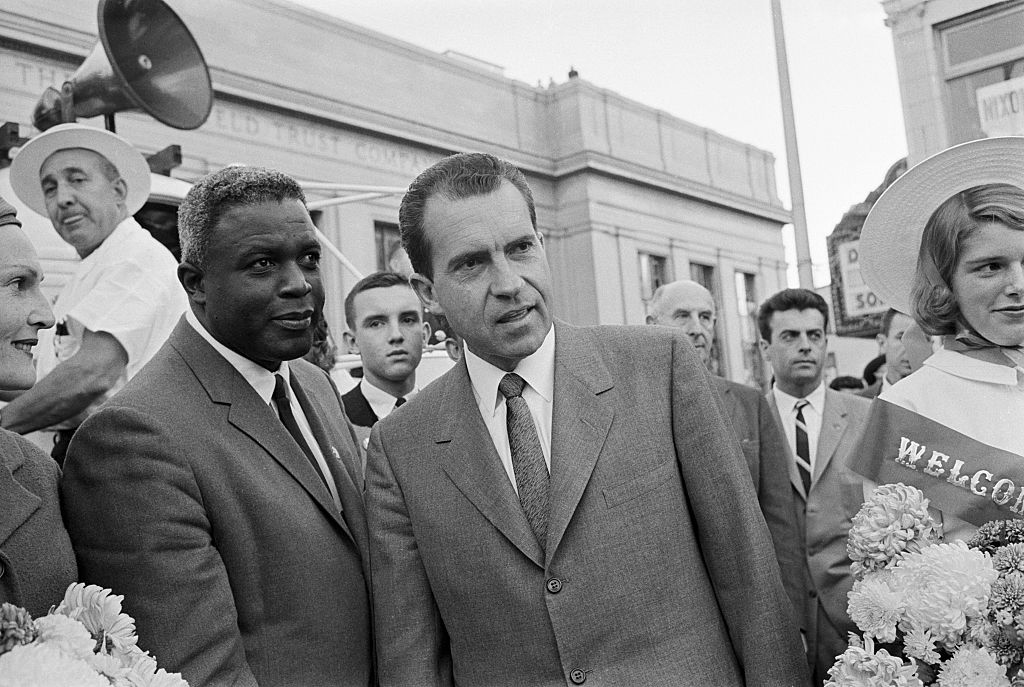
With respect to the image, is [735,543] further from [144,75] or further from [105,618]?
[144,75]

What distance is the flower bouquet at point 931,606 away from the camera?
1732 millimetres

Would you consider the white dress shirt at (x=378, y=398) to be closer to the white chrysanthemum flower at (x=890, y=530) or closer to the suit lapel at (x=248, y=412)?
the suit lapel at (x=248, y=412)

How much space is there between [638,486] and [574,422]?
20 centimetres

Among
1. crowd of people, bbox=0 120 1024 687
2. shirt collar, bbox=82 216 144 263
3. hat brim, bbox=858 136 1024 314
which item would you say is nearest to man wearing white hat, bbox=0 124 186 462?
shirt collar, bbox=82 216 144 263

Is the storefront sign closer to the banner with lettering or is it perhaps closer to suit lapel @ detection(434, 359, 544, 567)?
the banner with lettering

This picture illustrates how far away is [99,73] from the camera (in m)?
4.93

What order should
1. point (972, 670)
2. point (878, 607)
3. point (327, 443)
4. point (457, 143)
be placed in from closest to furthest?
point (972, 670), point (878, 607), point (327, 443), point (457, 143)

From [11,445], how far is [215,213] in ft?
2.34

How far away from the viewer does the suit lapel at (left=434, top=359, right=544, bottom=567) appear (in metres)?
2.10

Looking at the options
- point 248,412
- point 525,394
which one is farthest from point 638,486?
point 248,412

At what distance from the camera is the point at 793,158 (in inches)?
470

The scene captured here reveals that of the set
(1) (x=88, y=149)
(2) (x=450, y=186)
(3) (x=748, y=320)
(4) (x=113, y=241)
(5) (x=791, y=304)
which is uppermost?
(3) (x=748, y=320)

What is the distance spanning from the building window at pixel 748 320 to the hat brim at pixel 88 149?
20950 mm

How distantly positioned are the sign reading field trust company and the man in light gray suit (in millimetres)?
1359
